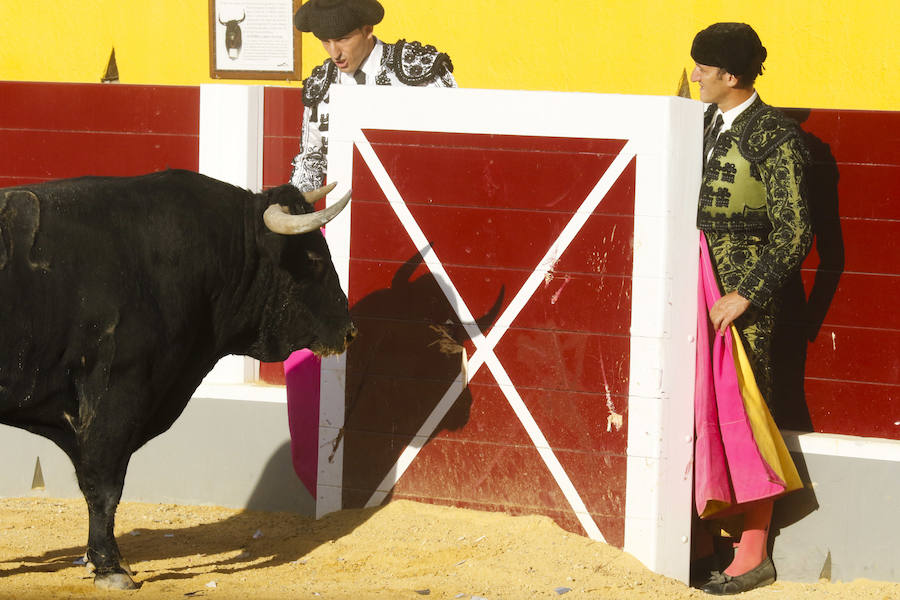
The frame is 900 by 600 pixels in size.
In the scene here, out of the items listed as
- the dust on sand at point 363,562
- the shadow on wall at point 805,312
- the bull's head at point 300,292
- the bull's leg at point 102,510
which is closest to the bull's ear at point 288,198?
the bull's head at point 300,292

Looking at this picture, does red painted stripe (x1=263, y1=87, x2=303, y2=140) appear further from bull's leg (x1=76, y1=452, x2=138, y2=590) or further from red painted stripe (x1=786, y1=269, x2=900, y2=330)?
red painted stripe (x1=786, y1=269, x2=900, y2=330)

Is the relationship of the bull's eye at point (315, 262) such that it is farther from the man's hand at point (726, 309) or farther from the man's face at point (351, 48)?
the man's hand at point (726, 309)

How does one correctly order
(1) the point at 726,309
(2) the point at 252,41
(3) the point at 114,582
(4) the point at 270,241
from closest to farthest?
(3) the point at 114,582, (4) the point at 270,241, (1) the point at 726,309, (2) the point at 252,41

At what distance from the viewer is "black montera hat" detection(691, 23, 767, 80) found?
5.19m

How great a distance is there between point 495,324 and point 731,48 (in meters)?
1.31

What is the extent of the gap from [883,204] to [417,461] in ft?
6.61

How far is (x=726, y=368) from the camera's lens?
17.3ft

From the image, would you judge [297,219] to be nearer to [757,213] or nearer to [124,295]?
[124,295]

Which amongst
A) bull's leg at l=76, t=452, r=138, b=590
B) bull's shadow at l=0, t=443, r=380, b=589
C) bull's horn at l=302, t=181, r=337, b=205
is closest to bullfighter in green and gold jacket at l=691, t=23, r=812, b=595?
bull's horn at l=302, t=181, r=337, b=205

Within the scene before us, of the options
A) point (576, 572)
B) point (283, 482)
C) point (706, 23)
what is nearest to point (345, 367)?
point (283, 482)

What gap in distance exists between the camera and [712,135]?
548 centimetres

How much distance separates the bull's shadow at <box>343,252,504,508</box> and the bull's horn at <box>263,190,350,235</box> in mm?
727

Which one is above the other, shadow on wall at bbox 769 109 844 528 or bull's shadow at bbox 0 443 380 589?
shadow on wall at bbox 769 109 844 528

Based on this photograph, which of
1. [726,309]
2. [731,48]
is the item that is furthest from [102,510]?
[731,48]
